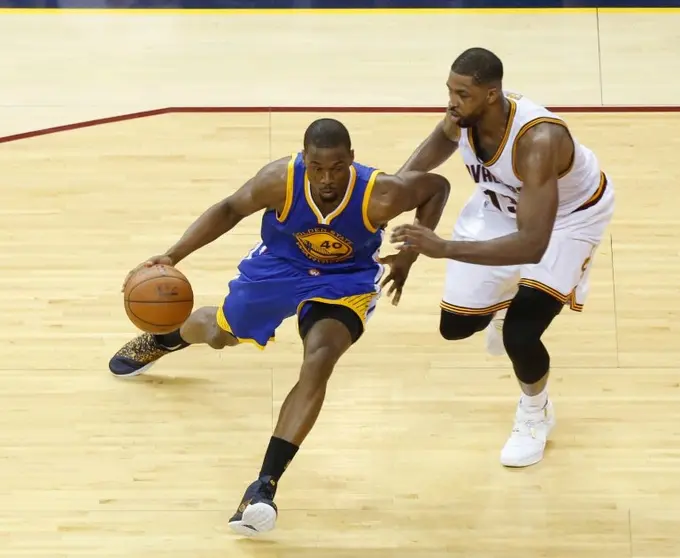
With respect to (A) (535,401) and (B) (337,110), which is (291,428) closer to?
(A) (535,401)

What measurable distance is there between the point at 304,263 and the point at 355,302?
0.25 m

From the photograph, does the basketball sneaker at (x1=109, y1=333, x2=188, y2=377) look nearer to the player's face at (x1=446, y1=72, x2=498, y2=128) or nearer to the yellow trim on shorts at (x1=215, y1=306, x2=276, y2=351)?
the yellow trim on shorts at (x1=215, y1=306, x2=276, y2=351)

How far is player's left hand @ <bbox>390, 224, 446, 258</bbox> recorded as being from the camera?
387cm

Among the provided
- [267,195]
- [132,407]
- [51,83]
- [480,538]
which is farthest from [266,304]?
[51,83]

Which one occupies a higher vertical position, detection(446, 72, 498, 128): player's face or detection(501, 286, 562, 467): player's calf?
detection(446, 72, 498, 128): player's face

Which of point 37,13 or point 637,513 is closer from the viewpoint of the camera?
point 637,513

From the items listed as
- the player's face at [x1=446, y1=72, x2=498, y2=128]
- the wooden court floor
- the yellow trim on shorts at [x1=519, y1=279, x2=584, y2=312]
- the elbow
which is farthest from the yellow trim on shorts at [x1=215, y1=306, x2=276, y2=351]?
the player's face at [x1=446, y1=72, x2=498, y2=128]

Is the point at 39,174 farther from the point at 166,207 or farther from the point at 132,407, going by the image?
the point at 132,407

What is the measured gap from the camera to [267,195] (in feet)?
14.3

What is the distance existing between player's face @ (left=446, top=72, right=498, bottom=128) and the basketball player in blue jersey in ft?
1.23

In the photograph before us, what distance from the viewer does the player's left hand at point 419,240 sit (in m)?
3.87

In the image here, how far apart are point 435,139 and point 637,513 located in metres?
1.57

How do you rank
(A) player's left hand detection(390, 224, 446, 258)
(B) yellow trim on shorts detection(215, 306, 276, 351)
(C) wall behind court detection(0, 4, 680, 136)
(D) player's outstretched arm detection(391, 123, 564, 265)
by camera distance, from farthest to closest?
(C) wall behind court detection(0, 4, 680, 136), (B) yellow trim on shorts detection(215, 306, 276, 351), (D) player's outstretched arm detection(391, 123, 564, 265), (A) player's left hand detection(390, 224, 446, 258)

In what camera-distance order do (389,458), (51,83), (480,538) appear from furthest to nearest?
(51,83), (389,458), (480,538)
